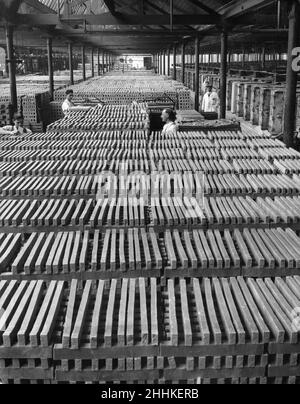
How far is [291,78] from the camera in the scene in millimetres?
9297

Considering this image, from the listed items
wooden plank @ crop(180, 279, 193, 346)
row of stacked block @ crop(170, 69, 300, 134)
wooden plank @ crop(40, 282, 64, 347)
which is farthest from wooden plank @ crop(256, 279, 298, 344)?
row of stacked block @ crop(170, 69, 300, 134)

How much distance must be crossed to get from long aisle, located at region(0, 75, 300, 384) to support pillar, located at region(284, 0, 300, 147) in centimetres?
161

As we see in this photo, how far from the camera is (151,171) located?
7559mm

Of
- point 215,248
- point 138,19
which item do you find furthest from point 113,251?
point 138,19

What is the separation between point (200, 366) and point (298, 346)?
708 millimetres

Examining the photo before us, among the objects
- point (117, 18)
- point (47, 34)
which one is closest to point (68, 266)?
point (117, 18)

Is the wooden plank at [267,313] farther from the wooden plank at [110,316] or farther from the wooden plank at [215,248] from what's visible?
the wooden plank at [110,316]

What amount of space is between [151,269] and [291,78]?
20.4ft

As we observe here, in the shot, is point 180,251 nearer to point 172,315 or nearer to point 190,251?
point 190,251

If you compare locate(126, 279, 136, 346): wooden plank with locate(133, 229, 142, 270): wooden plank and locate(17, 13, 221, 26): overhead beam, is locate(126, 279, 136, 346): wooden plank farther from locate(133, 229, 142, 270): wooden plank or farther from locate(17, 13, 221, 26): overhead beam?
locate(17, 13, 221, 26): overhead beam

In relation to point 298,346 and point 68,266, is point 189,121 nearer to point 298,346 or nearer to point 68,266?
point 68,266

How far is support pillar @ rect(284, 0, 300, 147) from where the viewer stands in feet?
28.8

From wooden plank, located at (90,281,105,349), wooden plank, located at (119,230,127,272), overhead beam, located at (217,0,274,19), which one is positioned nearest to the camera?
wooden plank, located at (90,281,105,349)

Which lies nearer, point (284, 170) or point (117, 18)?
point (284, 170)
